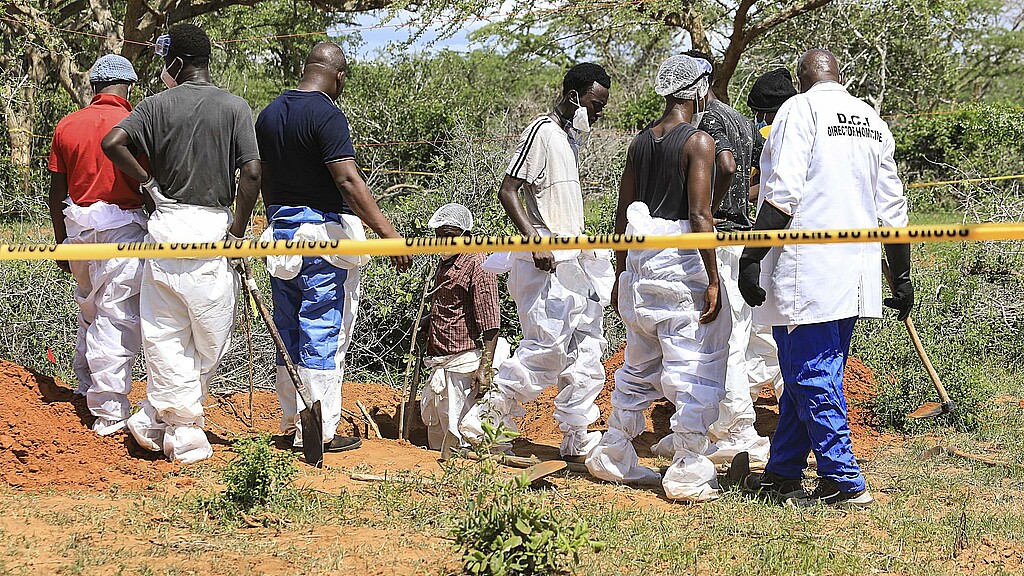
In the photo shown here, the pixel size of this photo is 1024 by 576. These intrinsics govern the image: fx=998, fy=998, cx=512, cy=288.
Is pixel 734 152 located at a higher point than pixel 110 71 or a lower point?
lower

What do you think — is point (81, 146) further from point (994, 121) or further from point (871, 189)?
point (994, 121)

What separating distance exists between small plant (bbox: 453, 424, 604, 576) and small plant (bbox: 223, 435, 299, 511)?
42.0 inches

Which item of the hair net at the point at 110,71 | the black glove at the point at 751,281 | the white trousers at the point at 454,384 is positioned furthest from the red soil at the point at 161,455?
the black glove at the point at 751,281

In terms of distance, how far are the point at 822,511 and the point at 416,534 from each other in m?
1.75

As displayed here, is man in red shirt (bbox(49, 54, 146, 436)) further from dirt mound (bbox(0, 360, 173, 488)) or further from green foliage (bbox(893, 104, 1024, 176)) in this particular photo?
green foliage (bbox(893, 104, 1024, 176))

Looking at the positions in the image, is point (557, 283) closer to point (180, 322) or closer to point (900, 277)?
point (900, 277)

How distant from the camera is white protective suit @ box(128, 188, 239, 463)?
4.82 metres

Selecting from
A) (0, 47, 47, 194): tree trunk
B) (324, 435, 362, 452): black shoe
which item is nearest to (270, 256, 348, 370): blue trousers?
(324, 435, 362, 452): black shoe

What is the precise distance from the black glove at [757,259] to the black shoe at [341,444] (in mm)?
2378

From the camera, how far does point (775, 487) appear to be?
459cm

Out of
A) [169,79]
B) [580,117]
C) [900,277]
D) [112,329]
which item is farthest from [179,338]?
[900,277]

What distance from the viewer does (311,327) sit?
16.7 ft

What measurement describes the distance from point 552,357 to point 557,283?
1.28ft

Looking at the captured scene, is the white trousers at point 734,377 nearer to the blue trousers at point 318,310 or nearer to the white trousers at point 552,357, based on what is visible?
the white trousers at point 552,357
